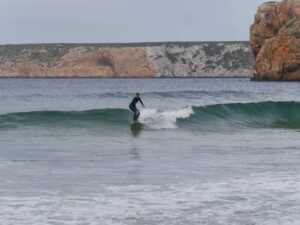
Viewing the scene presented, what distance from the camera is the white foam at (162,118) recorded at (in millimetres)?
27286

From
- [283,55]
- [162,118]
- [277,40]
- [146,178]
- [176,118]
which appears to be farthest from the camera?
[277,40]

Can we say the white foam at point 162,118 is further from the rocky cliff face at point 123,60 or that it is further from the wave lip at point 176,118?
the rocky cliff face at point 123,60

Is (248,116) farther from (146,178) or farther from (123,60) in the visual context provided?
(123,60)

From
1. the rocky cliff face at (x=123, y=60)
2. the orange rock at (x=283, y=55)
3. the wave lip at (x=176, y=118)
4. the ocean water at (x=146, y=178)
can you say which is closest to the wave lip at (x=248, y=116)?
the wave lip at (x=176, y=118)

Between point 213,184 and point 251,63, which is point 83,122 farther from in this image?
point 251,63

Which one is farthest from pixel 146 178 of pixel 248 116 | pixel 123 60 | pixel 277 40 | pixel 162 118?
pixel 123 60

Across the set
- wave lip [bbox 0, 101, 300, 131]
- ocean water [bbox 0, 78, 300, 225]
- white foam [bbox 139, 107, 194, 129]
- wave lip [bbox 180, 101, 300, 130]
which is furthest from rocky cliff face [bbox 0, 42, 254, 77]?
ocean water [bbox 0, 78, 300, 225]

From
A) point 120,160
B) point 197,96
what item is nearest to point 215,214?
point 120,160

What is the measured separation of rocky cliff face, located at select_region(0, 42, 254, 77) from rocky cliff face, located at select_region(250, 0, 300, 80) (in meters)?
53.9

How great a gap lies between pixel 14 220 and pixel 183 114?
21.7m

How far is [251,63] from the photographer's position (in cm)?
14912

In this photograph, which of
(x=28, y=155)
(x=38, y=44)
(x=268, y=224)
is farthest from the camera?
(x=38, y=44)

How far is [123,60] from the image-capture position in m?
142

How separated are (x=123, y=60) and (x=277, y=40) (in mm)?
67521
